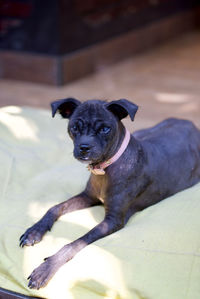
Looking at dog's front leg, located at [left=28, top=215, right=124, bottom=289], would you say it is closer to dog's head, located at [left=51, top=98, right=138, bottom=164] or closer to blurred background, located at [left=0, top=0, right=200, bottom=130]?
dog's head, located at [left=51, top=98, right=138, bottom=164]

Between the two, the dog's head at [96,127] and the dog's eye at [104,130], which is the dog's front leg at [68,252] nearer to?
the dog's head at [96,127]

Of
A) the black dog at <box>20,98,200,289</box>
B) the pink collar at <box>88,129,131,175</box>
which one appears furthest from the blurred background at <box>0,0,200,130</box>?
the pink collar at <box>88,129,131,175</box>

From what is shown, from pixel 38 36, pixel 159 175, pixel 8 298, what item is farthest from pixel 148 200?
pixel 38 36

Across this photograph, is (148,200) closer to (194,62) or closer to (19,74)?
(19,74)

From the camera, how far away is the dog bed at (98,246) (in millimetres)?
2451

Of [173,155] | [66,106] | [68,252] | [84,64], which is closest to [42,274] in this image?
[68,252]

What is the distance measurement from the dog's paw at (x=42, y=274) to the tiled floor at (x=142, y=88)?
2319 mm

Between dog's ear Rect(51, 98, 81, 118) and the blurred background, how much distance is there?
2.06 meters

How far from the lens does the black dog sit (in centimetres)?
261

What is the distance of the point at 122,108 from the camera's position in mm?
2705

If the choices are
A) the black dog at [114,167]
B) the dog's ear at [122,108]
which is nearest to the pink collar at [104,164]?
the black dog at [114,167]

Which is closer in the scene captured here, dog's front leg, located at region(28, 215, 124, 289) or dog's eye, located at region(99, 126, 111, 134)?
dog's front leg, located at region(28, 215, 124, 289)

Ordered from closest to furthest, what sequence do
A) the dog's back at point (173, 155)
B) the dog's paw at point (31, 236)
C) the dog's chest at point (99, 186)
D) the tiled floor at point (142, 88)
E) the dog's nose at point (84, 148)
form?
the dog's nose at point (84, 148), the dog's paw at point (31, 236), the dog's chest at point (99, 186), the dog's back at point (173, 155), the tiled floor at point (142, 88)

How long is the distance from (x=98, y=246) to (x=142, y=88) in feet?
11.8
